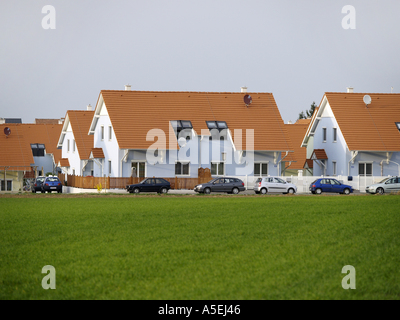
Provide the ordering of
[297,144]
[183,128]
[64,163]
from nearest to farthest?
[183,128] → [297,144] → [64,163]

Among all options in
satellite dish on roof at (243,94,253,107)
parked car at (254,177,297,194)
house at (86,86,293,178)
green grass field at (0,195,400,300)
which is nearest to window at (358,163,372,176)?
house at (86,86,293,178)

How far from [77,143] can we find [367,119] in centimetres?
2579

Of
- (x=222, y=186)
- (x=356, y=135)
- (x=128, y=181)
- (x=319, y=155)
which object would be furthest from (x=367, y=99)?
(x=128, y=181)

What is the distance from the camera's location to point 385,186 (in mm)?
40156

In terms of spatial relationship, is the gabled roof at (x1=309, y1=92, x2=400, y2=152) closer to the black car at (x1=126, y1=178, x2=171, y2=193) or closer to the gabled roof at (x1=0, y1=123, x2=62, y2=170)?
the black car at (x1=126, y1=178, x2=171, y2=193)

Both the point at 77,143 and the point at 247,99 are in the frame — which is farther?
the point at 77,143

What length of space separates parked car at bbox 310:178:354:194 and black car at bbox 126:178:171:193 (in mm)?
10188

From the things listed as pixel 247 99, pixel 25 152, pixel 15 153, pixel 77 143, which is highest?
pixel 247 99

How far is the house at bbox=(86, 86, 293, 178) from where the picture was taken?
4322 centimetres

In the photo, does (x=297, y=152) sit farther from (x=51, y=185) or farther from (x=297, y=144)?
(x=51, y=185)
